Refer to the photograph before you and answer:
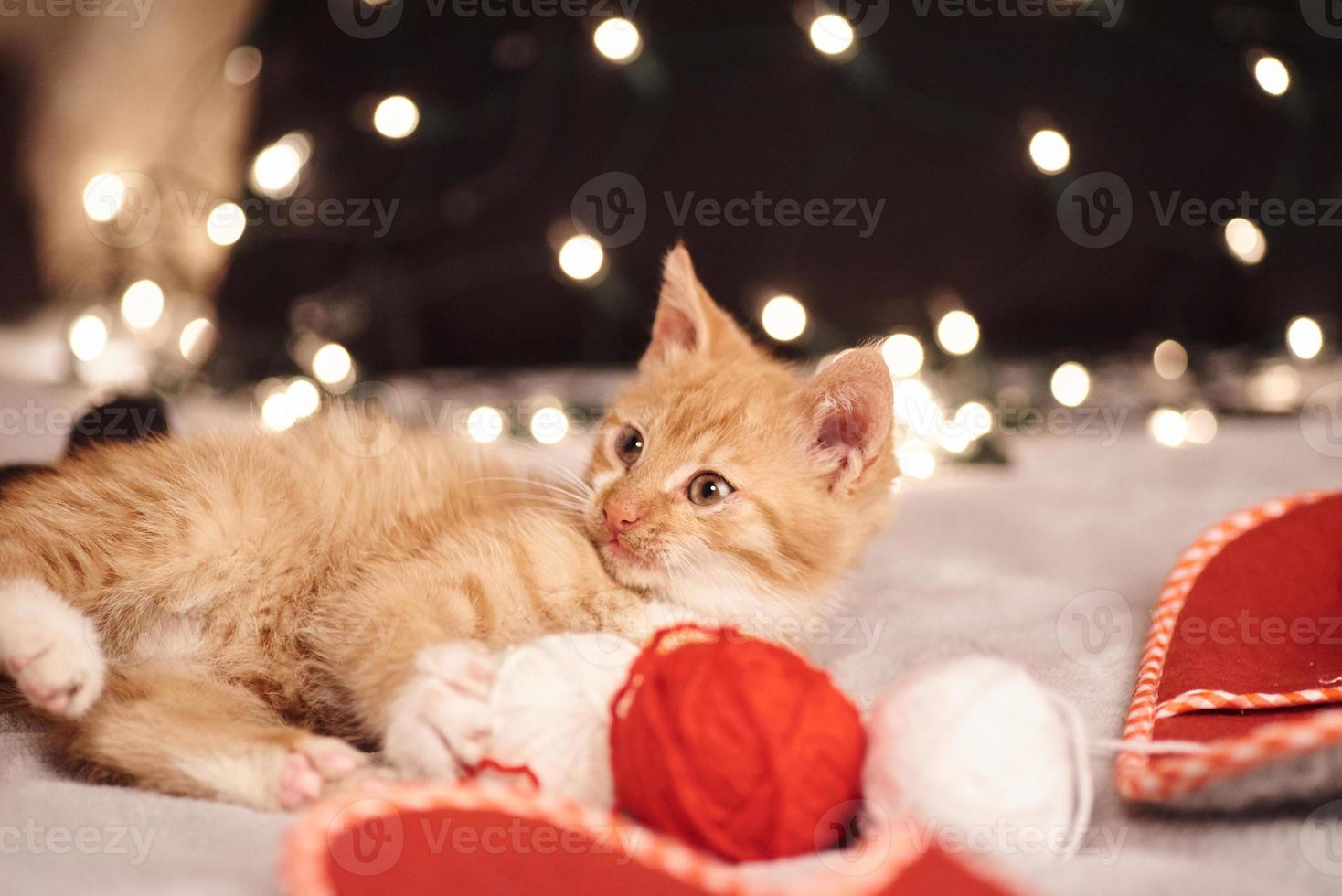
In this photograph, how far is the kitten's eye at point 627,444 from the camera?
127 cm

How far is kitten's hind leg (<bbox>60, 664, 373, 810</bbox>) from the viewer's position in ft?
2.92

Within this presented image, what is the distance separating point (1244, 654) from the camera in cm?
113

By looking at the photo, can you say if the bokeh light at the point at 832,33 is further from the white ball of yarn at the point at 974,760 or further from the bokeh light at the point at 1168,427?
the white ball of yarn at the point at 974,760

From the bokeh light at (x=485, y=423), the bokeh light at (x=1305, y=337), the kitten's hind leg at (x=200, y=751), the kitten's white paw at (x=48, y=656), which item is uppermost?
the bokeh light at (x=1305, y=337)

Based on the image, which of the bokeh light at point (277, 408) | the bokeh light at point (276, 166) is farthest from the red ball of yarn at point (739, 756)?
the bokeh light at point (276, 166)

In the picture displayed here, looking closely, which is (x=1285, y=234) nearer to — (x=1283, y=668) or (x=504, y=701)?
(x=1283, y=668)

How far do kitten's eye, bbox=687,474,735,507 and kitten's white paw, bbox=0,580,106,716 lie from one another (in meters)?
0.64

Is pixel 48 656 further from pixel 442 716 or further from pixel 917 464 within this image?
pixel 917 464

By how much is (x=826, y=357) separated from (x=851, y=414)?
3.27 ft

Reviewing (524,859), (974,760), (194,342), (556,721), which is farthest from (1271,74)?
(194,342)

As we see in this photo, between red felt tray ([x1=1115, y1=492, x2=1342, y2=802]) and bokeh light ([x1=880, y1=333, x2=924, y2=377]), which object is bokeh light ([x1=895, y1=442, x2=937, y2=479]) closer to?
bokeh light ([x1=880, y1=333, x2=924, y2=377])

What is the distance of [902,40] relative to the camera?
2.57 meters

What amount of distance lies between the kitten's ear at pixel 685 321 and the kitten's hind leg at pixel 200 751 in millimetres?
737

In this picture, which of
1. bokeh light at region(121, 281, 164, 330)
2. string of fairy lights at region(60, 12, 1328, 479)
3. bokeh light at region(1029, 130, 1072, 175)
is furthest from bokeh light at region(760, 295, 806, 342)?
bokeh light at region(121, 281, 164, 330)
